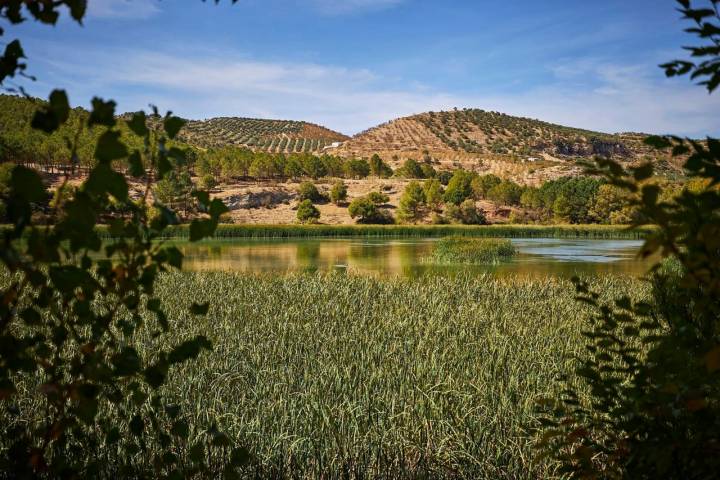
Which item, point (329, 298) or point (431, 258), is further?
point (431, 258)

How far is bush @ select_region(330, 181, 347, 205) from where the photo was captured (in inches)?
2918

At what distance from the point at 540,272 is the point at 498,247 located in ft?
23.7

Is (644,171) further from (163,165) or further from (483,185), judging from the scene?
(483,185)

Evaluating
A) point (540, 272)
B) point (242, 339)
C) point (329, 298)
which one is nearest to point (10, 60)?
point (242, 339)

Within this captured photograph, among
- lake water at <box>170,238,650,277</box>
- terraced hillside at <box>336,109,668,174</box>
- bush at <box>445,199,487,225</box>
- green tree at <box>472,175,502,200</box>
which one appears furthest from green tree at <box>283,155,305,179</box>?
lake water at <box>170,238,650,277</box>

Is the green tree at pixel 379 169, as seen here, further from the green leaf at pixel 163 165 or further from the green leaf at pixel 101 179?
the green leaf at pixel 101 179

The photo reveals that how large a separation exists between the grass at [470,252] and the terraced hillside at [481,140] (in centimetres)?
7693

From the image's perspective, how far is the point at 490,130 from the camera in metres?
132

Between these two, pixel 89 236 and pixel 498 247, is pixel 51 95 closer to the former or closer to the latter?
pixel 89 236

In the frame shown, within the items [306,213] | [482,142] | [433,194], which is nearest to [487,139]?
[482,142]

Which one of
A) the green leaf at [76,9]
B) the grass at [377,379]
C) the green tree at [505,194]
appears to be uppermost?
the green tree at [505,194]

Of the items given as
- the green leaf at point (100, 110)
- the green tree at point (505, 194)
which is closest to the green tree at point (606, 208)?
the green tree at point (505, 194)

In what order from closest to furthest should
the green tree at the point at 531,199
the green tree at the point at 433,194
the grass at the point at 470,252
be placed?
the grass at the point at 470,252 → the green tree at the point at 433,194 → the green tree at the point at 531,199

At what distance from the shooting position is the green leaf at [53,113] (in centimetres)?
131
